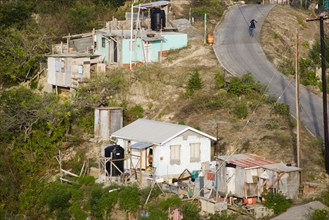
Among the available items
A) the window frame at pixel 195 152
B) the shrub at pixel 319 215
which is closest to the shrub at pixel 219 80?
the window frame at pixel 195 152

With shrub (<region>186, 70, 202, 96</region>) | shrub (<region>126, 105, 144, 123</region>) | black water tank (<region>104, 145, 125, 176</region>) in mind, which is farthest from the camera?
shrub (<region>186, 70, 202, 96</region>)

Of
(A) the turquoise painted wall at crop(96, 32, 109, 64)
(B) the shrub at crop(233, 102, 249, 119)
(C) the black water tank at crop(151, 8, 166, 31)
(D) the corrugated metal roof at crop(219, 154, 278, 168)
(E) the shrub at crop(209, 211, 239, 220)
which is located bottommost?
(E) the shrub at crop(209, 211, 239, 220)

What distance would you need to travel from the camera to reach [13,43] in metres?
57.4

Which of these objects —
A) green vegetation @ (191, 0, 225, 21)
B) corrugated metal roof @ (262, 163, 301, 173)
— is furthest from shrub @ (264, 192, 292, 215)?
green vegetation @ (191, 0, 225, 21)

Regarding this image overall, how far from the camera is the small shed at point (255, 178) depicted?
36.0 m

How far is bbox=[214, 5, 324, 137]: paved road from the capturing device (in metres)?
46.9

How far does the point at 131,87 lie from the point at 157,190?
15.6m

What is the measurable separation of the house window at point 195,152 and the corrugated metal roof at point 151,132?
692mm

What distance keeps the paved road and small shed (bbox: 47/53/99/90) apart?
9562 millimetres

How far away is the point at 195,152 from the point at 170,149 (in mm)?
1464

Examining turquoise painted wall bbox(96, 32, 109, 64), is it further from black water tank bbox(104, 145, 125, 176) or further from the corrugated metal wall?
black water tank bbox(104, 145, 125, 176)

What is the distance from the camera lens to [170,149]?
39.6 metres

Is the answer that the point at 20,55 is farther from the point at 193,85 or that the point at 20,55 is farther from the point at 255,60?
the point at 255,60

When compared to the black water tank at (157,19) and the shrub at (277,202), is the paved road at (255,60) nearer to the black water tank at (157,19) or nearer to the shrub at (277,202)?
the black water tank at (157,19)
